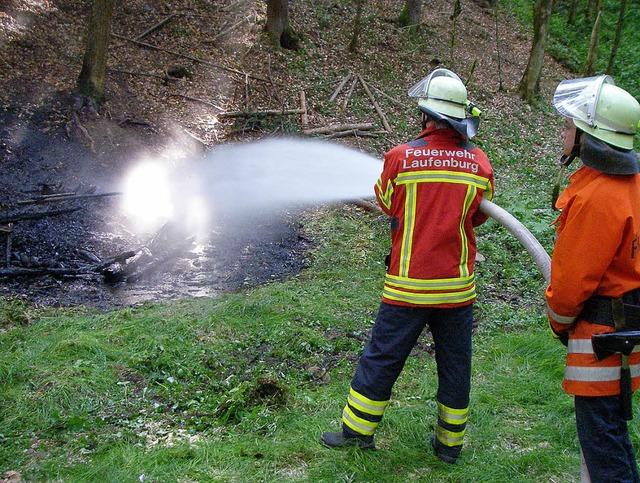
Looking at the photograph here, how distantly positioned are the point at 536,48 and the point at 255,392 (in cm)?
1459

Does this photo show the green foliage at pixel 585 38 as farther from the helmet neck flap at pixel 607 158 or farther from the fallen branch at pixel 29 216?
the helmet neck flap at pixel 607 158

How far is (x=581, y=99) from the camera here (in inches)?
103

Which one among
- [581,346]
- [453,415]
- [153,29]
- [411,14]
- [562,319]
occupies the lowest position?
[453,415]

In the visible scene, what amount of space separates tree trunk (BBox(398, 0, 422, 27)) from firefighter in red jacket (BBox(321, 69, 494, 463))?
1613 cm

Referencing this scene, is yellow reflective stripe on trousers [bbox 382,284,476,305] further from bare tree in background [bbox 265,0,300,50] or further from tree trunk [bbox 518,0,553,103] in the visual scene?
tree trunk [bbox 518,0,553,103]

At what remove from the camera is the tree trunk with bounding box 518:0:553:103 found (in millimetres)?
15367

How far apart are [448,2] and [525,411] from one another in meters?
21.4

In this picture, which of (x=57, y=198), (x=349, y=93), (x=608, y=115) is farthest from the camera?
(x=349, y=93)

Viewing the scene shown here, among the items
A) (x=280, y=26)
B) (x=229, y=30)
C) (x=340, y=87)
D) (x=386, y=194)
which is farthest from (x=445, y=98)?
(x=229, y=30)

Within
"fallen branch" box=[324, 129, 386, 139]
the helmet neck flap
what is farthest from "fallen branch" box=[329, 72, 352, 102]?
the helmet neck flap

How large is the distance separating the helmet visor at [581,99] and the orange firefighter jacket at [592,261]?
252mm

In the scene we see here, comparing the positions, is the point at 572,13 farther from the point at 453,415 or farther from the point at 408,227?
the point at 453,415

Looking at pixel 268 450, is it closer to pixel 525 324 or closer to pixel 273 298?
pixel 273 298

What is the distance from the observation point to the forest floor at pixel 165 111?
737 centimetres
